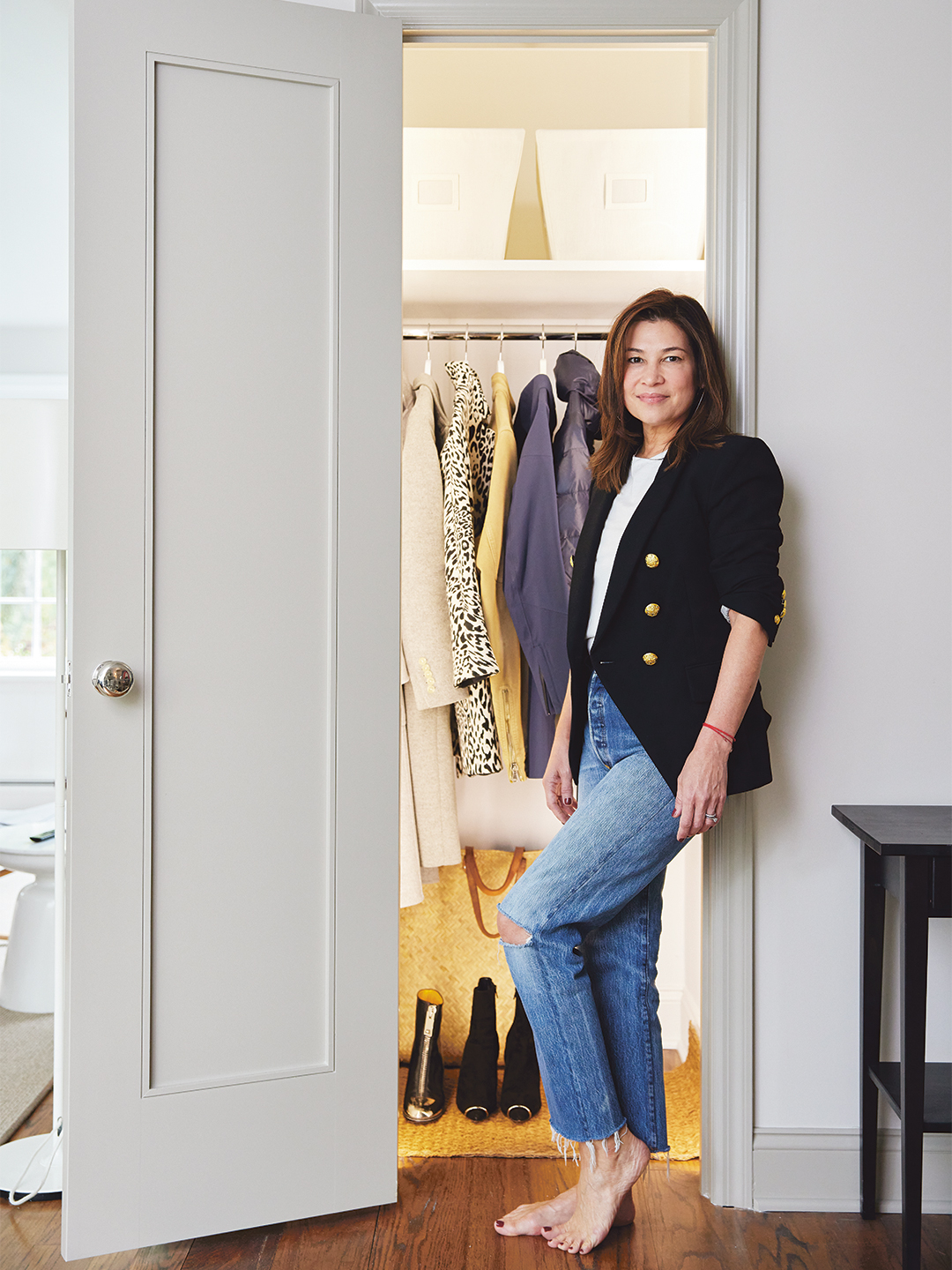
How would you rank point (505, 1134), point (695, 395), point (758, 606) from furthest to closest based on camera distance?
point (505, 1134) < point (695, 395) < point (758, 606)

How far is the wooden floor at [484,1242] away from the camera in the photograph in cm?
148

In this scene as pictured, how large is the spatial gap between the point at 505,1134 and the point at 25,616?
482 centimetres

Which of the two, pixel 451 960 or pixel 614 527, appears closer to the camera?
pixel 614 527

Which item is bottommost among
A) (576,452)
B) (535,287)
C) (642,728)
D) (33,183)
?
(642,728)

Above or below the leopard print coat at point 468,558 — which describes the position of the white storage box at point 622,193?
above

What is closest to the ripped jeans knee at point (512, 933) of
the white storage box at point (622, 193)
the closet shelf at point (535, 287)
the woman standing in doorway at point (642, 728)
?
the woman standing in doorway at point (642, 728)

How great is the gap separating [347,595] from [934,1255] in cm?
155

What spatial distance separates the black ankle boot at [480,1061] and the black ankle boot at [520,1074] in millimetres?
32

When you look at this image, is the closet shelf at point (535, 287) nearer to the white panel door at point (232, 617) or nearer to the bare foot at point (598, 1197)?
the white panel door at point (232, 617)

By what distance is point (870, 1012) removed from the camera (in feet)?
5.33

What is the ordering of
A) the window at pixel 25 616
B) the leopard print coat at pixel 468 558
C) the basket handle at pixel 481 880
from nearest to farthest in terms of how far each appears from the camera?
the leopard print coat at pixel 468 558
the basket handle at pixel 481 880
the window at pixel 25 616

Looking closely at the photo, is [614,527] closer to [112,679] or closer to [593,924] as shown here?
[593,924]

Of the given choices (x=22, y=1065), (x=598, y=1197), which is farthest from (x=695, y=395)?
(x=22, y=1065)

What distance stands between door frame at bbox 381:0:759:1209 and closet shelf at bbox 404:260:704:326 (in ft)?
1.32
